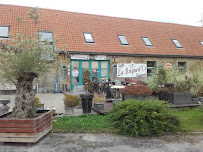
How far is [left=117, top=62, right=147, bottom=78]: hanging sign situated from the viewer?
1480 cm

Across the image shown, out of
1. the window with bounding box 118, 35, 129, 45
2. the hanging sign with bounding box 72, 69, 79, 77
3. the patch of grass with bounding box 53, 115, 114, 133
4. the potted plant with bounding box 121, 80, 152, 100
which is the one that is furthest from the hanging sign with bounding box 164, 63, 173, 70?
the patch of grass with bounding box 53, 115, 114, 133

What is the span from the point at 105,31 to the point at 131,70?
427 centimetres

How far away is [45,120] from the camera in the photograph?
4219mm

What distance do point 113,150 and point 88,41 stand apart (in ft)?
39.3

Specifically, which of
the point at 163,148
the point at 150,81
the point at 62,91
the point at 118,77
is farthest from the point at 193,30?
the point at 163,148

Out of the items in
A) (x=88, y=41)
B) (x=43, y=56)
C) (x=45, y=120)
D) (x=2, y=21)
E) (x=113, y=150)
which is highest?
(x=2, y=21)

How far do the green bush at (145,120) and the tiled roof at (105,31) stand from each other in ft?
31.4

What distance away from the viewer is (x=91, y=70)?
47.1ft

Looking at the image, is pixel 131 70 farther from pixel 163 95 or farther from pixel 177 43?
pixel 163 95

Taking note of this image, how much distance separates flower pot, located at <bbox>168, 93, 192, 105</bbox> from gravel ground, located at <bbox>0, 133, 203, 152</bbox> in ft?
10.6

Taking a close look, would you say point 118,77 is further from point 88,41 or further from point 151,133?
point 151,133

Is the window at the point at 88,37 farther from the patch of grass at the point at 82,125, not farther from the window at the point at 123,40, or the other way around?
the patch of grass at the point at 82,125

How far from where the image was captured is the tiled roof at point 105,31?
14164 mm

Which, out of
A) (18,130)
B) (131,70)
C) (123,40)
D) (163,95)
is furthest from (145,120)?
(123,40)
